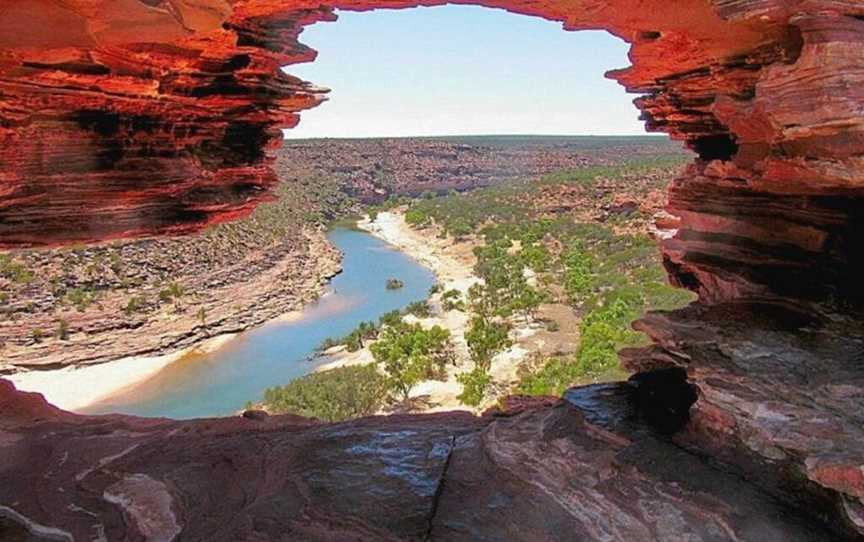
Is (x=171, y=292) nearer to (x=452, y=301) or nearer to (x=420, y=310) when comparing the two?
(x=420, y=310)

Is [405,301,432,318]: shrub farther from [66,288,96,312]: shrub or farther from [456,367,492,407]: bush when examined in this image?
[66,288,96,312]: shrub

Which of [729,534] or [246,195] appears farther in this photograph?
[246,195]

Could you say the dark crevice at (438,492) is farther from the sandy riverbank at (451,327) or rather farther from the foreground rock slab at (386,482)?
the sandy riverbank at (451,327)

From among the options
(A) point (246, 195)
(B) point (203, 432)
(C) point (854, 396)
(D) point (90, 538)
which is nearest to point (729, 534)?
(C) point (854, 396)

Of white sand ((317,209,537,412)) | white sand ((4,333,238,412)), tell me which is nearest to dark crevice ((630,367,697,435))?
white sand ((317,209,537,412))

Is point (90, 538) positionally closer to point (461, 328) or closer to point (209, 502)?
point (209, 502)

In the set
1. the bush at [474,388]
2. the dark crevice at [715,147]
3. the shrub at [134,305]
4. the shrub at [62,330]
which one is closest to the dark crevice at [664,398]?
the dark crevice at [715,147]
